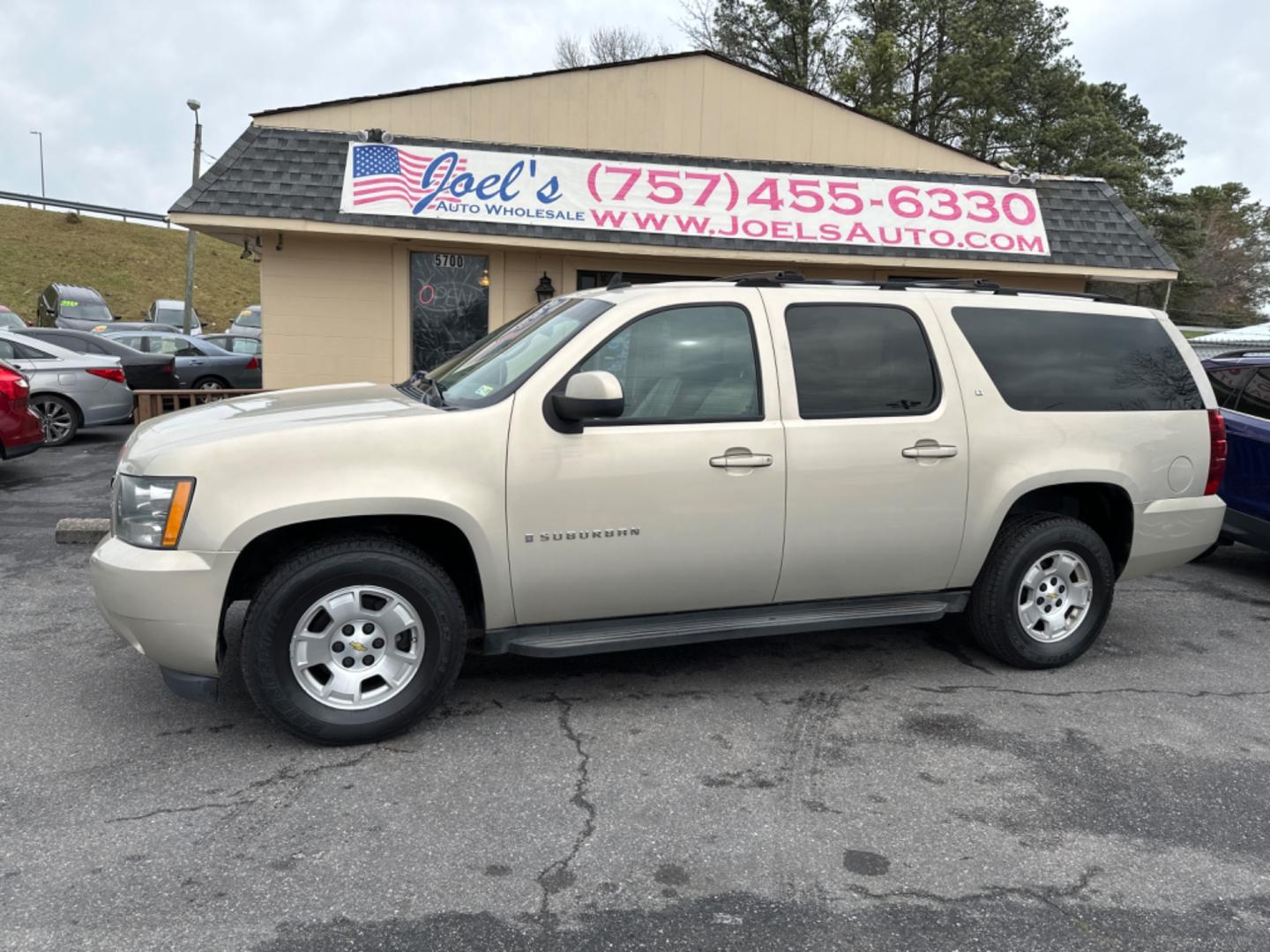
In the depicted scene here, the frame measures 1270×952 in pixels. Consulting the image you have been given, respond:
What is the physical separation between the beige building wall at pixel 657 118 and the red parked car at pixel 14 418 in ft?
12.2

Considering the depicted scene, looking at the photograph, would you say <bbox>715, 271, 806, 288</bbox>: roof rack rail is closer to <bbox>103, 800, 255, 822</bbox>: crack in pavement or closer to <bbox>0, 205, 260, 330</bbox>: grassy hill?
<bbox>103, 800, 255, 822</bbox>: crack in pavement

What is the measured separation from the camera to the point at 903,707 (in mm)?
4191

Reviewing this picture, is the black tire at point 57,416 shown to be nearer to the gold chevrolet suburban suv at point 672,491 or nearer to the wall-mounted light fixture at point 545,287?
the wall-mounted light fixture at point 545,287

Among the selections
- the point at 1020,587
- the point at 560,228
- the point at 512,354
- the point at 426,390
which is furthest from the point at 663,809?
the point at 560,228

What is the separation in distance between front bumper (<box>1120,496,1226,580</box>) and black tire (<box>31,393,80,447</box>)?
39.7 feet

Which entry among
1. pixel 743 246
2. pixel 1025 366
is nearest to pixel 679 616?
pixel 1025 366

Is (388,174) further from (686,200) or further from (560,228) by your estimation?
(686,200)

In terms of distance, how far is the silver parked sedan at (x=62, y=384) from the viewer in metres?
11.4

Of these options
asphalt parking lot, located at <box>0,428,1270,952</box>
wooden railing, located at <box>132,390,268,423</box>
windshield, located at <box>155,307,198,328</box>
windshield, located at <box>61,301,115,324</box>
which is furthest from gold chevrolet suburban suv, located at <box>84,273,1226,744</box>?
windshield, located at <box>155,307,198,328</box>

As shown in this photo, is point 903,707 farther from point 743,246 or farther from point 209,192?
point 209,192

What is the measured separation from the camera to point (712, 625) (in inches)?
158

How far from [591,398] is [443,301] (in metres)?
6.96

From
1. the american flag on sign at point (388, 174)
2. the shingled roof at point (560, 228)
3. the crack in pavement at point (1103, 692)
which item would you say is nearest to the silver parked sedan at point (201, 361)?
the shingled roof at point (560, 228)

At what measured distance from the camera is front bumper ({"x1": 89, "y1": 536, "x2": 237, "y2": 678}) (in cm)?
334
